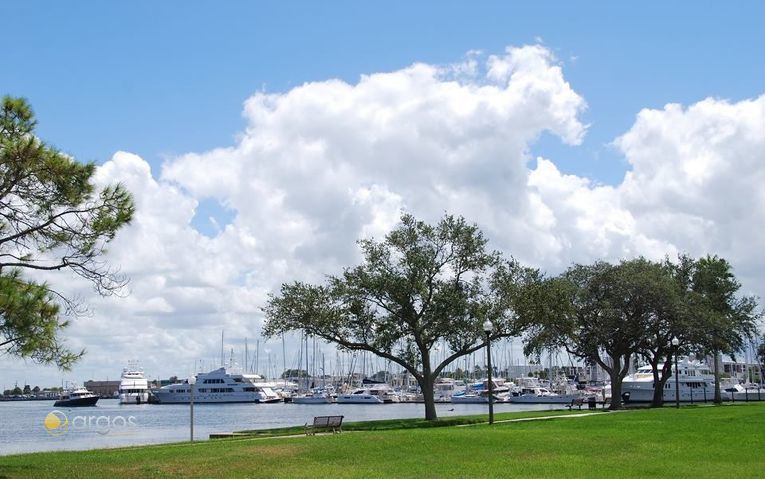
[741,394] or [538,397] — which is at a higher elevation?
[741,394]

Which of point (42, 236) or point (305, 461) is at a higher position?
point (42, 236)

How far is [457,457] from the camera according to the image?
21.6 metres

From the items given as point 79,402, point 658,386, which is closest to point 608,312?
point 658,386

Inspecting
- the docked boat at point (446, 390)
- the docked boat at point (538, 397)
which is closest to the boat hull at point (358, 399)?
the docked boat at point (446, 390)

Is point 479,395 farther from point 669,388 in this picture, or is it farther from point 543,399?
point 669,388

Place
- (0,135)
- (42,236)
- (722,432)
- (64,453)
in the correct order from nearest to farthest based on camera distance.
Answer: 1. (0,135)
2. (42,236)
3. (64,453)
4. (722,432)

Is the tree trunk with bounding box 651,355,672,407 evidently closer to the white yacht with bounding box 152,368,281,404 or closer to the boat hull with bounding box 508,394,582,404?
the boat hull with bounding box 508,394,582,404

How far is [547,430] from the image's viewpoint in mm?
30500

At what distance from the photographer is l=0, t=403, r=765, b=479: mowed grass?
18609 millimetres

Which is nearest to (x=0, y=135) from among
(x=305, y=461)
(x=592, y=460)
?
(x=305, y=461)

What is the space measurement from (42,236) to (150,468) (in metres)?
6.27

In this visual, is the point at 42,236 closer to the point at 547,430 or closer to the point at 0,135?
the point at 0,135

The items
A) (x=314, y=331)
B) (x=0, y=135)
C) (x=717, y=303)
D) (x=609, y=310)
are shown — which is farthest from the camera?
(x=717, y=303)

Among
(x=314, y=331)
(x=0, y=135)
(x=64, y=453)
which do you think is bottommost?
(x=64, y=453)
